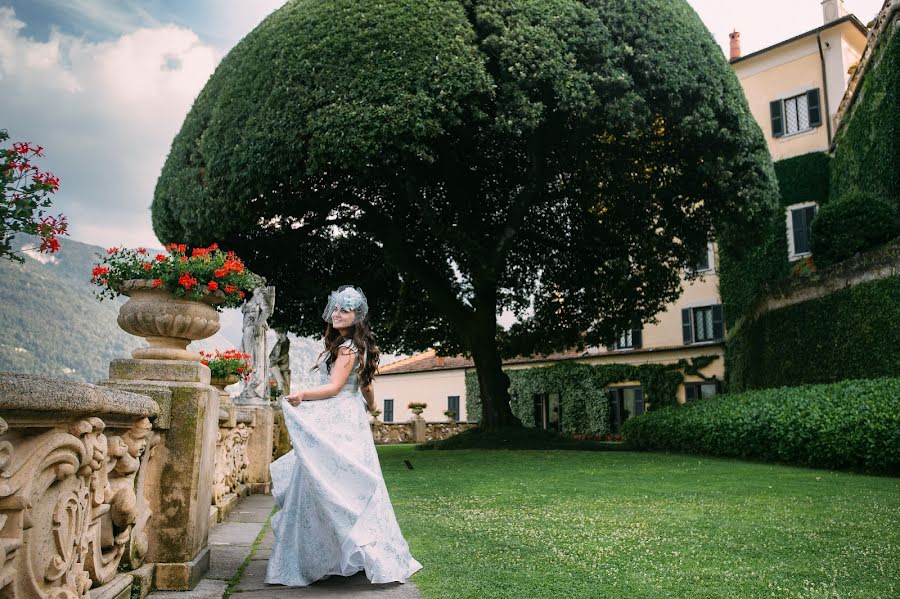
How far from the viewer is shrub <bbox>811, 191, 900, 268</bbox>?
1817 cm

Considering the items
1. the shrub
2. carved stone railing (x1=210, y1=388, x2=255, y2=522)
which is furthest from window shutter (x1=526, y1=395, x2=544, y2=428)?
carved stone railing (x1=210, y1=388, x2=255, y2=522)

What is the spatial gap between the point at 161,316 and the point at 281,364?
1408 cm

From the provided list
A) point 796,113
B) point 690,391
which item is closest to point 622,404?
point 690,391

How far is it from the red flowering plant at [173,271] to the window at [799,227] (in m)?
27.1

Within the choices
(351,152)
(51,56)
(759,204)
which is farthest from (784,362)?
(51,56)

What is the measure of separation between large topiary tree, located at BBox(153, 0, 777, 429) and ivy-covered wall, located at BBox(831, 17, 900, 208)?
15.4ft

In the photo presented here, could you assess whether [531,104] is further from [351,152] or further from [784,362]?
[784,362]

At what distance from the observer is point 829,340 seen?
19.1 metres

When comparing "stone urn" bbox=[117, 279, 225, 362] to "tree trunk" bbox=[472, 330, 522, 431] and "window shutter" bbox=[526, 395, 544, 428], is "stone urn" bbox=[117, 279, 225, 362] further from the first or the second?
"window shutter" bbox=[526, 395, 544, 428]

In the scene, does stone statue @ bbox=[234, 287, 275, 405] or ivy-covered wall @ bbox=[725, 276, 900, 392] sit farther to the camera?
ivy-covered wall @ bbox=[725, 276, 900, 392]

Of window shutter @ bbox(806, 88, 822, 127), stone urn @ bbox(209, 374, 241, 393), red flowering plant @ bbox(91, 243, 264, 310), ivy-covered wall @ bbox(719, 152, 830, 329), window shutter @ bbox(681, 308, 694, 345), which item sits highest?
window shutter @ bbox(806, 88, 822, 127)

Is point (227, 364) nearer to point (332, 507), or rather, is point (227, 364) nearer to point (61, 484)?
point (332, 507)

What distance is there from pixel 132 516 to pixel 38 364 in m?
39.6

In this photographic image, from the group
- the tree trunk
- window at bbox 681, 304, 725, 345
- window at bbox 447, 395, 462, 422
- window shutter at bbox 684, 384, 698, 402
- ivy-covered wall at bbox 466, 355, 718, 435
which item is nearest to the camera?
the tree trunk
